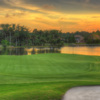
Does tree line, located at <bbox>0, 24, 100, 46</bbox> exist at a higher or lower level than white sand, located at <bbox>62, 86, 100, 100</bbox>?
higher

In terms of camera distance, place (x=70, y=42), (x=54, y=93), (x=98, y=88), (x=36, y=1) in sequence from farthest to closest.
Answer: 1. (x=70, y=42)
2. (x=36, y=1)
3. (x=98, y=88)
4. (x=54, y=93)

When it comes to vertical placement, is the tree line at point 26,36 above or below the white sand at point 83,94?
above

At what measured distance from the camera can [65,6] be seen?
28141 mm

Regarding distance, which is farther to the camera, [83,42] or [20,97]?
[83,42]

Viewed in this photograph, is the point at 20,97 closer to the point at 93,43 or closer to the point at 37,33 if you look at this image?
the point at 37,33

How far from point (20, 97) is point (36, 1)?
23007 mm

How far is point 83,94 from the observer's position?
6.01 m

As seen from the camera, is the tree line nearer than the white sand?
No

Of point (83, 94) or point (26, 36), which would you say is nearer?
point (83, 94)

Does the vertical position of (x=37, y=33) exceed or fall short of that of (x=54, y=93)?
it exceeds it

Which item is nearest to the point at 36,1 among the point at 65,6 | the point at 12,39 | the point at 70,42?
the point at 65,6

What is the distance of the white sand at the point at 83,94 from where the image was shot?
5.67 meters

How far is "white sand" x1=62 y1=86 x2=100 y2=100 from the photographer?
567cm

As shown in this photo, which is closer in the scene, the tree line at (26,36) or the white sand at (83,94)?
the white sand at (83,94)
